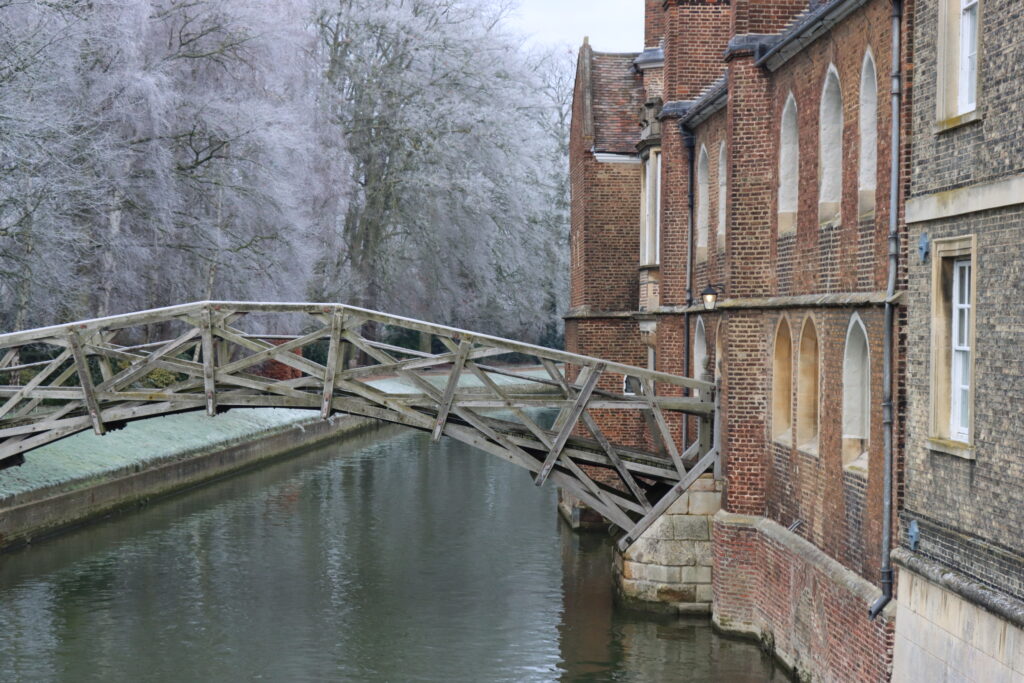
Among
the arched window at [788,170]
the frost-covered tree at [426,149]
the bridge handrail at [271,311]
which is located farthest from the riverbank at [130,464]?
the arched window at [788,170]

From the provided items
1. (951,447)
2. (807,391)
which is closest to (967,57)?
(951,447)

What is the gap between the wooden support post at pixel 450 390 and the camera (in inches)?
685

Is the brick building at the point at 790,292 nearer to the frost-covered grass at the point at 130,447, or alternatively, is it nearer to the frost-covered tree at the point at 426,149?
the frost-covered grass at the point at 130,447

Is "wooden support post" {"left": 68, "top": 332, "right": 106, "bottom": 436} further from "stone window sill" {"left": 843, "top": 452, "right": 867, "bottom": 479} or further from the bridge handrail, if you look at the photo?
"stone window sill" {"left": 843, "top": 452, "right": 867, "bottom": 479}

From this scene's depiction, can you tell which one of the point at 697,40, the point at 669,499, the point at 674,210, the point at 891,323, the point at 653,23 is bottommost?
the point at 669,499

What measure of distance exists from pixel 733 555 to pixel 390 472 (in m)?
17.7

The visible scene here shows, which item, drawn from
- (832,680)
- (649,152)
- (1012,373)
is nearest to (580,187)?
(649,152)

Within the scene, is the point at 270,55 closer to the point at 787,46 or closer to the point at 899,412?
the point at 787,46

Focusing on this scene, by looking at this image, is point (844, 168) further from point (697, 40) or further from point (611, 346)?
point (611, 346)

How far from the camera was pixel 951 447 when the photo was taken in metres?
11.1

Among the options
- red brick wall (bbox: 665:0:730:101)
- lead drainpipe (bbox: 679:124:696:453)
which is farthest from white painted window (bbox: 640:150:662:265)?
red brick wall (bbox: 665:0:730:101)

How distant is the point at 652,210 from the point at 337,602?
31.1 ft

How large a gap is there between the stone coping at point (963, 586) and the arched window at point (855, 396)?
79.8 inches

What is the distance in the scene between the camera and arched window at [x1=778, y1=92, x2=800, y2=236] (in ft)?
54.5
